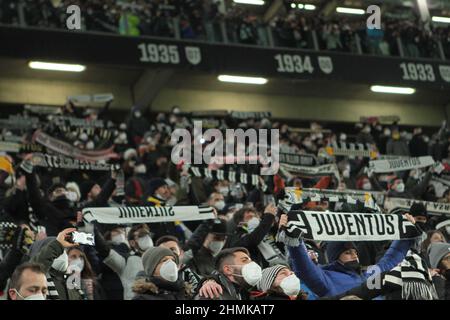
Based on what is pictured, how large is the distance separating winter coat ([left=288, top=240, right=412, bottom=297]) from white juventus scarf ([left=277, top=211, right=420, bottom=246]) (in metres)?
0.08

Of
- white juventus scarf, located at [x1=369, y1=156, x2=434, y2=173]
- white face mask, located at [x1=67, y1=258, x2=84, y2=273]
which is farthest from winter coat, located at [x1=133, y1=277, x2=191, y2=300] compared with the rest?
white juventus scarf, located at [x1=369, y1=156, x2=434, y2=173]

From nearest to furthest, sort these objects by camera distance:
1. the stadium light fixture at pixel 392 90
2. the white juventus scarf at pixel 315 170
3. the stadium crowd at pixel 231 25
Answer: the white juventus scarf at pixel 315 170 → the stadium crowd at pixel 231 25 → the stadium light fixture at pixel 392 90

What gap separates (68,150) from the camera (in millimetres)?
14531

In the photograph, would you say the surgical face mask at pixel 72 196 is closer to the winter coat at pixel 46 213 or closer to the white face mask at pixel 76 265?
the winter coat at pixel 46 213

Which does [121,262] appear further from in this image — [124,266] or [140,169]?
[140,169]

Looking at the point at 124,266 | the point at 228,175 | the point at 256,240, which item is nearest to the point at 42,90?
the point at 228,175

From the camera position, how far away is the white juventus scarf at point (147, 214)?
923 cm

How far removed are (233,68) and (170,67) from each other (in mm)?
1331

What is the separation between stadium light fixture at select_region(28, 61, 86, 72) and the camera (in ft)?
63.7

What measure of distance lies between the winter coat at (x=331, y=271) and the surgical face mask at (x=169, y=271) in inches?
32.0

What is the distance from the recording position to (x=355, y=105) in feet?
77.0

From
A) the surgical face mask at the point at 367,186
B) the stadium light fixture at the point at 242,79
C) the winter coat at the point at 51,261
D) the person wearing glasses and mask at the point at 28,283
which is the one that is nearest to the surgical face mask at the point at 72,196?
the winter coat at the point at 51,261
